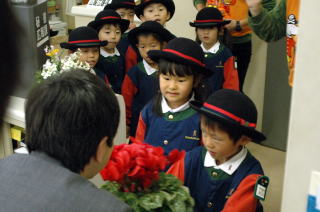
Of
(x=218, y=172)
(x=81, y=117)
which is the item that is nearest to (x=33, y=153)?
(x=81, y=117)

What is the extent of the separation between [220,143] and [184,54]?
62 centimetres

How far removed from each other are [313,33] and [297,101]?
17cm

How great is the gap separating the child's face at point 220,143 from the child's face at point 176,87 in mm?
398

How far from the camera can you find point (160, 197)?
4.07 ft

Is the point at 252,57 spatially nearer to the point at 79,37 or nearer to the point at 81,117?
the point at 79,37

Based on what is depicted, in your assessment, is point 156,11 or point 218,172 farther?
point 156,11

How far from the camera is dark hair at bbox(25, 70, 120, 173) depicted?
3.45 ft

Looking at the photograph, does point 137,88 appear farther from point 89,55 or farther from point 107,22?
point 107,22

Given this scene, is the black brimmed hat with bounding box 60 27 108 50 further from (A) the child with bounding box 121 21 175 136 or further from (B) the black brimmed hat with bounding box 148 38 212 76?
(B) the black brimmed hat with bounding box 148 38 212 76

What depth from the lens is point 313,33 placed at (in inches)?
39.1

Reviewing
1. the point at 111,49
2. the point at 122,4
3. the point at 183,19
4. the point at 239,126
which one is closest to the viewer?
the point at 239,126

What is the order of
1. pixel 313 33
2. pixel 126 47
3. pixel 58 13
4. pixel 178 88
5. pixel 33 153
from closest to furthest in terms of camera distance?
pixel 313 33 < pixel 33 153 < pixel 178 88 < pixel 126 47 < pixel 58 13

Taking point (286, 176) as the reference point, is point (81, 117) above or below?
above

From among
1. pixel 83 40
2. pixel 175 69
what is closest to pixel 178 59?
pixel 175 69
